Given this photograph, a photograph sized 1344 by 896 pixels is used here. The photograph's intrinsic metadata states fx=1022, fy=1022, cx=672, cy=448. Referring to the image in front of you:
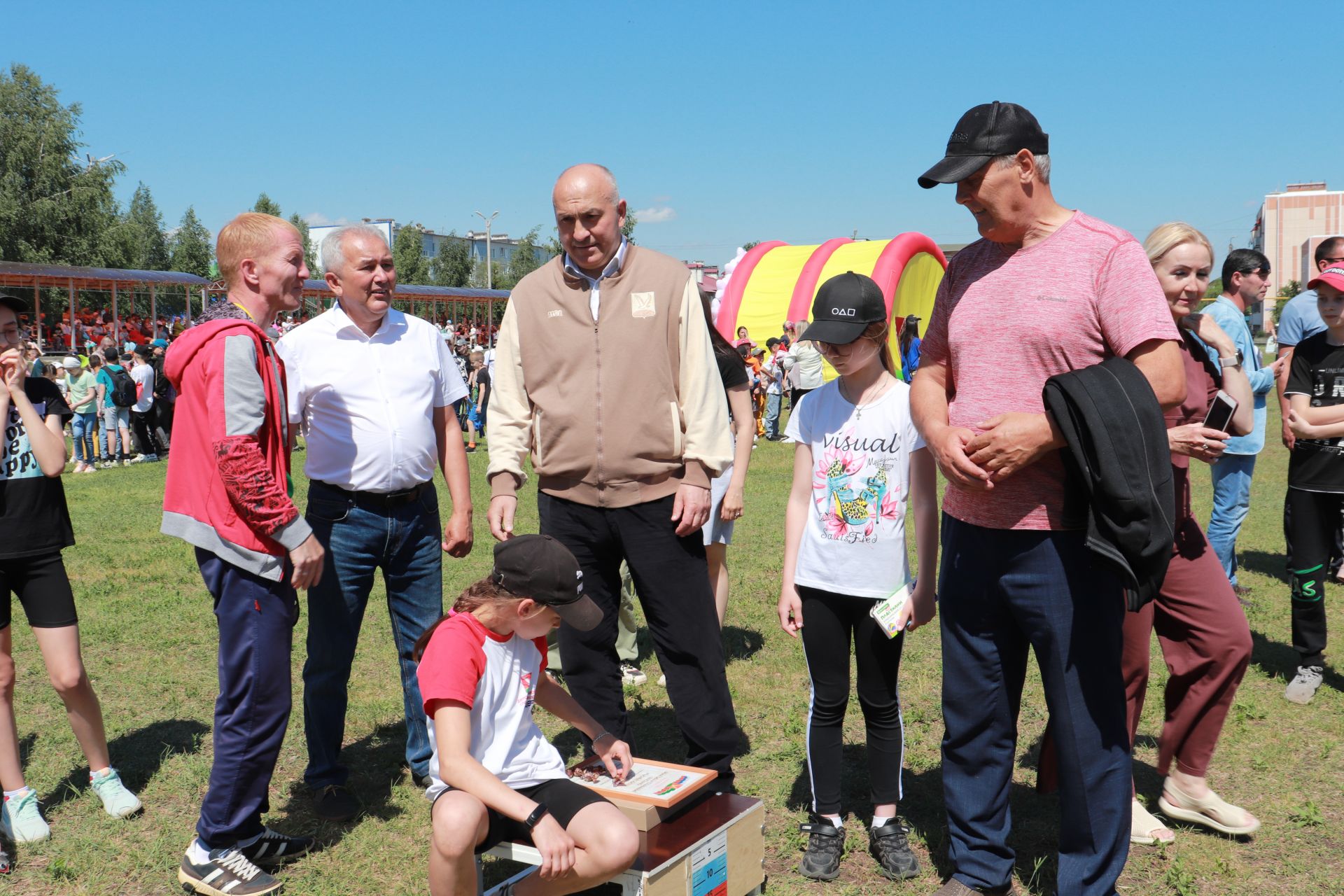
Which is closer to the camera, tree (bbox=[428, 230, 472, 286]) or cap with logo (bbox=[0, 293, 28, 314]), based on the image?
cap with logo (bbox=[0, 293, 28, 314])

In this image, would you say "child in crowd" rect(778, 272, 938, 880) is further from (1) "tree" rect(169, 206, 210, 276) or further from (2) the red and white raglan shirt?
(1) "tree" rect(169, 206, 210, 276)

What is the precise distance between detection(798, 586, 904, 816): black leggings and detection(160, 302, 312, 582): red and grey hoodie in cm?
177

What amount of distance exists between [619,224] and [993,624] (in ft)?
6.13

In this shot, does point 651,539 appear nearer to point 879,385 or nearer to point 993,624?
point 879,385

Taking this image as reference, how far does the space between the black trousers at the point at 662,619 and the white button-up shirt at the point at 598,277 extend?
0.72m

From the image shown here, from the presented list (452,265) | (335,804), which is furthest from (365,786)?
(452,265)

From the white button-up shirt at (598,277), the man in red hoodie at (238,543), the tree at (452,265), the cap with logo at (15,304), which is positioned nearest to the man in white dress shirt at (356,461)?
the man in red hoodie at (238,543)

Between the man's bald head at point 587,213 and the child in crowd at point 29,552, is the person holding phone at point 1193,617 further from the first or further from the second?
the child in crowd at point 29,552

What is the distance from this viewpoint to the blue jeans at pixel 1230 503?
22.1 feet

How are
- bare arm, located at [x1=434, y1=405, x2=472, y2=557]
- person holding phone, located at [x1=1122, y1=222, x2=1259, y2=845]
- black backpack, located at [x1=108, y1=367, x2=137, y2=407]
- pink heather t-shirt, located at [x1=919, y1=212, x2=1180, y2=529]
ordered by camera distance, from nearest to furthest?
pink heather t-shirt, located at [x1=919, y1=212, x2=1180, y2=529] → person holding phone, located at [x1=1122, y1=222, x2=1259, y2=845] → bare arm, located at [x1=434, y1=405, x2=472, y2=557] → black backpack, located at [x1=108, y1=367, x2=137, y2=407]

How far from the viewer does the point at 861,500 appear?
3537 millimetres

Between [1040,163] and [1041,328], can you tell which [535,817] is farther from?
[1040,163]

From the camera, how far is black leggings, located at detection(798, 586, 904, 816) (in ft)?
11.5

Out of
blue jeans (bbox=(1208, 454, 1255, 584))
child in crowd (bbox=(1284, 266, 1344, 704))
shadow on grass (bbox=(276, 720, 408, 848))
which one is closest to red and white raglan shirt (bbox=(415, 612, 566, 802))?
shadow on grass (bbox=(276, 720, 408, 848))
